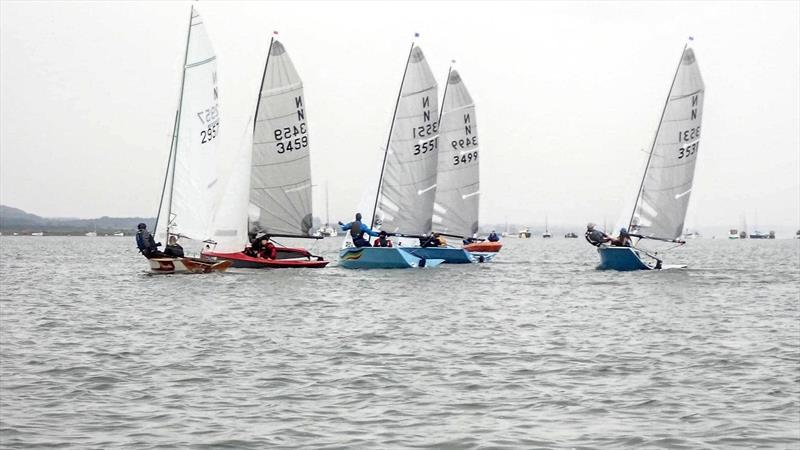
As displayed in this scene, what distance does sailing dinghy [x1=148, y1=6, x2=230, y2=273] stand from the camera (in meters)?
44.2

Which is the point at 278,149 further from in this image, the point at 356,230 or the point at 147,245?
the point at 147,245

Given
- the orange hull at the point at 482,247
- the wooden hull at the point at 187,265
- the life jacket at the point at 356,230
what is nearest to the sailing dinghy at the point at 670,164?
the life jacket at the point at 356,230

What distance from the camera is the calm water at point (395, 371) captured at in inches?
522

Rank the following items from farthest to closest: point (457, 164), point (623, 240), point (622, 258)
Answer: point (457, 164)
point (623, 240)
point (622, 258)

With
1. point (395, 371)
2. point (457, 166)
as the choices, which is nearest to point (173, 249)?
point (457, 166)

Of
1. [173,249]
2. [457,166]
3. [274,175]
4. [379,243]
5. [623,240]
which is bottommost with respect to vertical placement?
[173,249]

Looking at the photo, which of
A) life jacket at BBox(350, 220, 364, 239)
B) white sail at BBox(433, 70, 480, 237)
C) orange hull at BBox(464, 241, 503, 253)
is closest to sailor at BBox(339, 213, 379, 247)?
life jacket at BBox(350, 220, 364, 239)

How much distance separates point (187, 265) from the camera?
42.3m

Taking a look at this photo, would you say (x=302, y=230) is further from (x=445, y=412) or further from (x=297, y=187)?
(x=445, y=412)

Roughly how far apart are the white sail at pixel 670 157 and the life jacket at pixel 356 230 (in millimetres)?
12696

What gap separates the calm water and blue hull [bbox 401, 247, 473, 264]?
14.6m

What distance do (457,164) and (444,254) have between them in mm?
7266

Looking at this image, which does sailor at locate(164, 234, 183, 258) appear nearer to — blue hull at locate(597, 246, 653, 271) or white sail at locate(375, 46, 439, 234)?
white sail at locate(375, 46, 439, 234)

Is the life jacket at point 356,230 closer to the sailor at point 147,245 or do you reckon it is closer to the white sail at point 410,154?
the white sail at point 410,154
